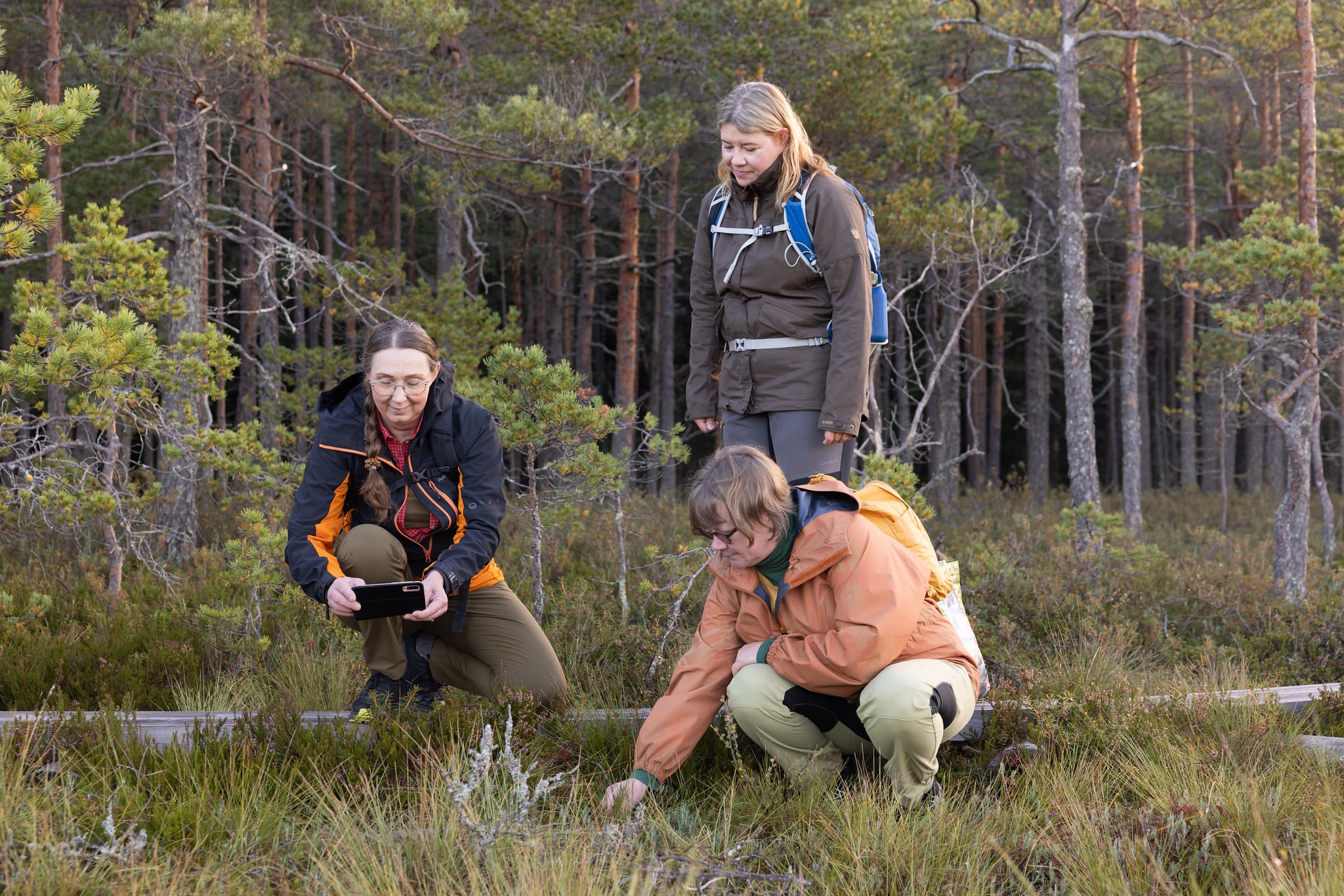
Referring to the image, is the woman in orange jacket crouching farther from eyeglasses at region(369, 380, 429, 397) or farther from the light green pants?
eyeglasses at region(369, 380, 429, 397)

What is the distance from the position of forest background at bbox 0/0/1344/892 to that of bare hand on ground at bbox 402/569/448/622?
0.37 metres

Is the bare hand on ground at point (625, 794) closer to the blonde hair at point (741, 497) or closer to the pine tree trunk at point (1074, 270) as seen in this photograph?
the blonde hair at point (741, 497)

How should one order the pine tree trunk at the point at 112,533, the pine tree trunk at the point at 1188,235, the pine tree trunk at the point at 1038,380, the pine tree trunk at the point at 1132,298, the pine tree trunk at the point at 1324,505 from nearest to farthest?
the pine tree trunk at the point at 112,533 → the pine tree trunk at the point at 1324,505 → the pine tree trunk at the point at 1132,298 → the pine tree trunk at the point at 1188,235 → the pine tree trunk at the point at 1038,380

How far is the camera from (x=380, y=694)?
3689 millimetres

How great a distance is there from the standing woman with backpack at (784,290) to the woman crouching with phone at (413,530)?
942 mm

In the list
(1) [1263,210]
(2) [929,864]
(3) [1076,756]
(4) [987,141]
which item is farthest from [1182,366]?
(2) [929,864]

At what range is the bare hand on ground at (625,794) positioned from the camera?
278 cm

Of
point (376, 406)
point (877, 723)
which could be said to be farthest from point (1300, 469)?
point (376, 406)

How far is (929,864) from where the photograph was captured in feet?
8.57

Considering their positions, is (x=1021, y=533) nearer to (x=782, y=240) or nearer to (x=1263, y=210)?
(x=1263, y=210)

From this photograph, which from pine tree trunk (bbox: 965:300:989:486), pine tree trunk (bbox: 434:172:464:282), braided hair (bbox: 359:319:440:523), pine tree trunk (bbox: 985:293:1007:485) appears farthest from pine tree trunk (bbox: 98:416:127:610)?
pine tree trunk (bbox: 985:293:1007:485)

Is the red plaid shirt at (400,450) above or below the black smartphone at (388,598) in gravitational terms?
above

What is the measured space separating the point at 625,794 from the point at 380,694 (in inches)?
50.8

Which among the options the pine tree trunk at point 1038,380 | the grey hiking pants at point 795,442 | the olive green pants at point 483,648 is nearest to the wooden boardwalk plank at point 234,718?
the olive green pants at point 483,648
